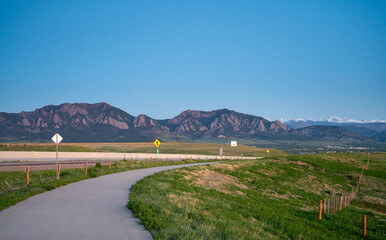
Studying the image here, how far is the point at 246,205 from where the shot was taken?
20031mm

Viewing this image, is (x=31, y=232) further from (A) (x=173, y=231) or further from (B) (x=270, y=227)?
(B) (x=270, y=227)

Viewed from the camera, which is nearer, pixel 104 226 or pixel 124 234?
pixel 124 234

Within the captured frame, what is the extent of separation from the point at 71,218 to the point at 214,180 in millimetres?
20486

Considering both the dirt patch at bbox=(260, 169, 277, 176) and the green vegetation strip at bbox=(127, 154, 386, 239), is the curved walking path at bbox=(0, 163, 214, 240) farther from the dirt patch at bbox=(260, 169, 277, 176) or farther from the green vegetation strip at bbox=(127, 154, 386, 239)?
the dirt patch at bbox=(260, 169, 277, 176)

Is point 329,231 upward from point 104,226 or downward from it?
downward

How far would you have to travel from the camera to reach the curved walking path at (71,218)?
968 centimetres

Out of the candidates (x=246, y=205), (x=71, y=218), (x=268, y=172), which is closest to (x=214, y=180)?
(x=246, y=205)

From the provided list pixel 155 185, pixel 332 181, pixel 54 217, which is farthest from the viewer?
pixel 332 181

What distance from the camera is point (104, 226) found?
1055 centimetres

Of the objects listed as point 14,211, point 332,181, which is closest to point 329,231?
point 14,211

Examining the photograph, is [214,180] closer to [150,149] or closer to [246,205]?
[246,205]

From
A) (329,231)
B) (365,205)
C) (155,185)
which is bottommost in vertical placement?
(365,205)

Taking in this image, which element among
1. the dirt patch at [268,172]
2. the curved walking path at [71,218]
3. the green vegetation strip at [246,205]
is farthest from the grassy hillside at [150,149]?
the curved walking path at [71,218]

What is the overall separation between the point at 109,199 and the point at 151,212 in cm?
413
